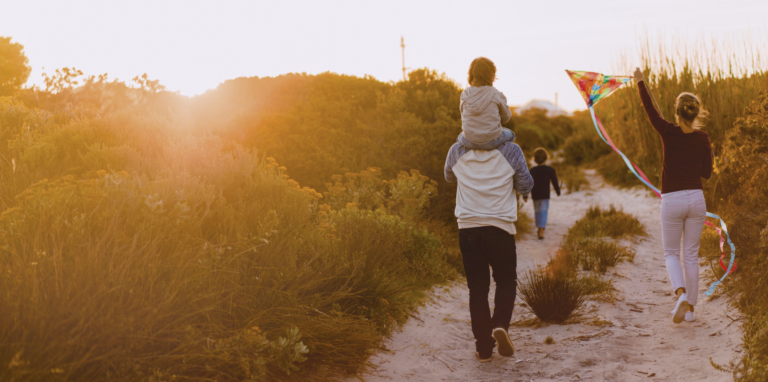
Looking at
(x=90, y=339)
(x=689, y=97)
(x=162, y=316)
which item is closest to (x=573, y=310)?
(x=689, y=97)

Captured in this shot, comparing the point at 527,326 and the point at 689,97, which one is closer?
the point at 689,97

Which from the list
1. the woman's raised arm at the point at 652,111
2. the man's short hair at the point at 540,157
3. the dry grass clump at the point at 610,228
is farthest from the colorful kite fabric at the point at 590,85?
the man's short hair at the point at 540,157

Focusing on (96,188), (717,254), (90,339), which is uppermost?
(96,188)

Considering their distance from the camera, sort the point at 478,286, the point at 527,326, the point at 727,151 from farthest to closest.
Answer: the point at 727,151, the point at 527,326, the point at 478,286

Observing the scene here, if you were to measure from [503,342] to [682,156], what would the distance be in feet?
7.30

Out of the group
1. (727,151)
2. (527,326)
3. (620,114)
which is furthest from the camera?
(620,114)

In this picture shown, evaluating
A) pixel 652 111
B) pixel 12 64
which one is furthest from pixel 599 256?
pixel 12 64

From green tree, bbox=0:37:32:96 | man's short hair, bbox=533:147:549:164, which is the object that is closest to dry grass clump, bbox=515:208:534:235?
man's short hair, bbox=533:147:549:164

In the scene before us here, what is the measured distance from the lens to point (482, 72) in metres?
3.88

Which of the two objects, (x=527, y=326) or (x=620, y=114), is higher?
(x=620, y=114)

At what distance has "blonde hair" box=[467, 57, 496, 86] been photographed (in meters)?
3.88

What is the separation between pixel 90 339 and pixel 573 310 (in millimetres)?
4223

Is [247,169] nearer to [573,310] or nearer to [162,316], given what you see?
[162,316]

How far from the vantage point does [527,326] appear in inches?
195
